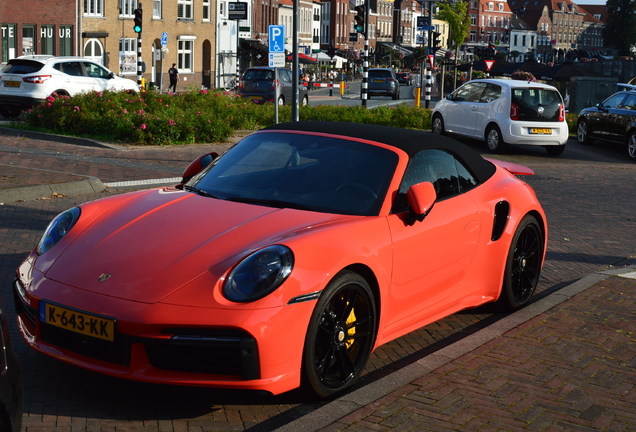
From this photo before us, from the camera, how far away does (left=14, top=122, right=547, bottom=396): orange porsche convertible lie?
396cm

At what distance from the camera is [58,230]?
4.79m

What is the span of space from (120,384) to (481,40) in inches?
7226

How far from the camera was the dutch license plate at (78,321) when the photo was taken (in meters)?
3.96

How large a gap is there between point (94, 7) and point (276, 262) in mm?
48028

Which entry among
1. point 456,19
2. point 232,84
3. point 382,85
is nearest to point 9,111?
point 232,84

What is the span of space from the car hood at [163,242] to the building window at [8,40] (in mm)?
41718

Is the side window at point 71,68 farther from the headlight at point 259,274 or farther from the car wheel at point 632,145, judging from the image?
the headlight at point 259,274

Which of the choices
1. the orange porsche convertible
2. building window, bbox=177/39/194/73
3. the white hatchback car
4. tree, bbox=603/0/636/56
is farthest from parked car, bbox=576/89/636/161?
tree, bbox=603/0/636/56

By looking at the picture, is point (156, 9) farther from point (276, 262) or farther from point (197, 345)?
point (197, 345)

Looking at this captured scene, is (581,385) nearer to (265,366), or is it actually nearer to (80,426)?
(265,366)

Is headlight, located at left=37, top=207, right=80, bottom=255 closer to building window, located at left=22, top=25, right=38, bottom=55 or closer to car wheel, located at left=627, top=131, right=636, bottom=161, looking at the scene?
car wheel, located at left=627, top=131, right=636, bottom=161

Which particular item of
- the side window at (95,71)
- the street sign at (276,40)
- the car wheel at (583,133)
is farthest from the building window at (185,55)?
the street sign at (276,40)

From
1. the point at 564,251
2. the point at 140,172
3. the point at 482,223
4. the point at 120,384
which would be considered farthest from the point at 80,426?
the point at 140,172

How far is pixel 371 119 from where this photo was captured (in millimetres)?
23641
